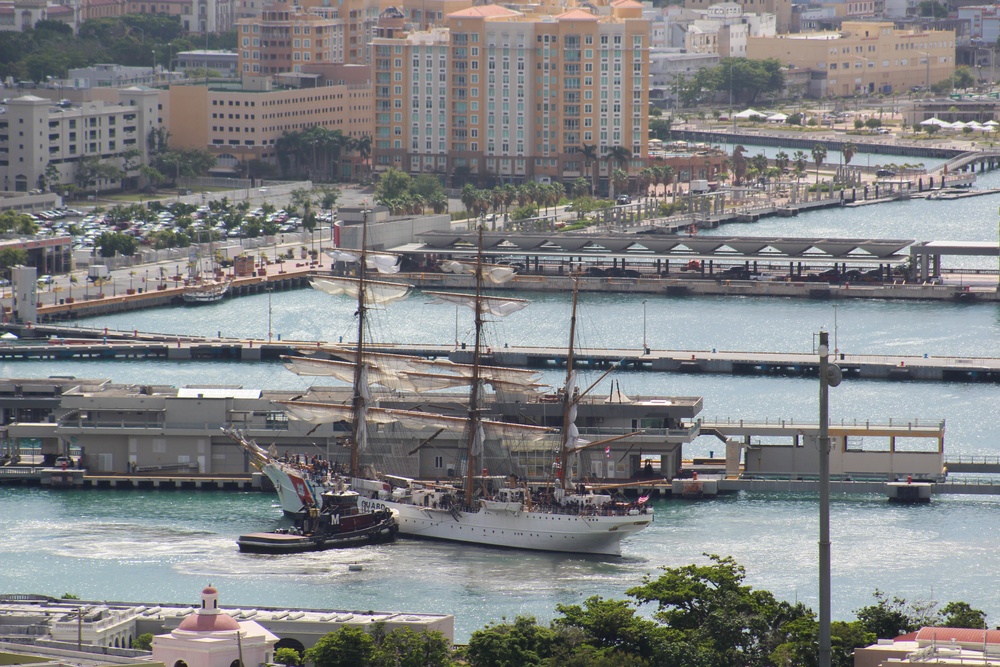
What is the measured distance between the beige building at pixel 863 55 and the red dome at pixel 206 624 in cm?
13480

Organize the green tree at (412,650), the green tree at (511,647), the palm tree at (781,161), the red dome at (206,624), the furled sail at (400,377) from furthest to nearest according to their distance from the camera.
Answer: the palm tree at (781,161) < the furled sail at (400,377) < the green tree at (511,647) < the green tree at (412,650) < the red dome at (206,624)

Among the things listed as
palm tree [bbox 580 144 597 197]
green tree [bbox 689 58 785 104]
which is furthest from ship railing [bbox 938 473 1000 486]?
green tree [bbox 689 58 785 104]

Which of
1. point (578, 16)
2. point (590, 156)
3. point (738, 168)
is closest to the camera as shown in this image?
point (590, 156)

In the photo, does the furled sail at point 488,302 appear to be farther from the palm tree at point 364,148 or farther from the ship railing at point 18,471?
the palm tree at point 364,148

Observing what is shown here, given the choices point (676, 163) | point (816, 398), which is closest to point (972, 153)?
point (676, 163)

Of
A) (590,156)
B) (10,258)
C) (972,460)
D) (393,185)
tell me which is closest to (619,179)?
(590,156)

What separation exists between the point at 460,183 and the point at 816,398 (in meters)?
53.6

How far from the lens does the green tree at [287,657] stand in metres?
32.0

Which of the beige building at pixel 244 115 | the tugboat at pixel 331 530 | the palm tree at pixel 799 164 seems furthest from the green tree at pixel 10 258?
the palm tree at pixel 799 164

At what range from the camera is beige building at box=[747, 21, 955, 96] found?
159125mm

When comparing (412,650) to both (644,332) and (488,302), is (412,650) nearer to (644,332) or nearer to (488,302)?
(488,302)

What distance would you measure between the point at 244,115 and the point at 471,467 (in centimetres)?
7177

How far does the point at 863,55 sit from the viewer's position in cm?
16062

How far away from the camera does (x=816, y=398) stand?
201 ft
